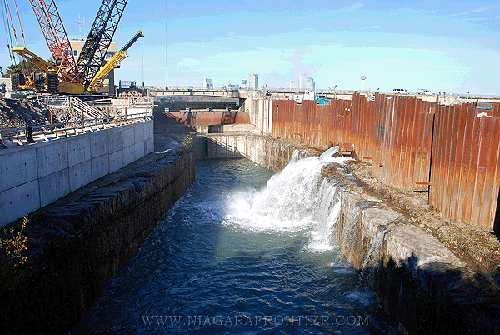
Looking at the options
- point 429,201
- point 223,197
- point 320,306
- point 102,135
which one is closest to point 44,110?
point 102,135

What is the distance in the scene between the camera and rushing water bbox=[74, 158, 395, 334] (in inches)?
450

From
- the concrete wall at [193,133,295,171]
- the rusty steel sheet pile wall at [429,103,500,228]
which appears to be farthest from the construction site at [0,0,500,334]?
the concrete wall at [193,133,295,171]

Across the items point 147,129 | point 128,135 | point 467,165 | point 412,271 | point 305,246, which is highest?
point 467,165

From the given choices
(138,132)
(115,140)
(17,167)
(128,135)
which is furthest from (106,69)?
(17,167)

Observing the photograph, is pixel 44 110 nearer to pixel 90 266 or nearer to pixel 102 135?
pixel 102 135

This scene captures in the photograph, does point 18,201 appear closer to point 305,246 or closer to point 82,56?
point 305,246

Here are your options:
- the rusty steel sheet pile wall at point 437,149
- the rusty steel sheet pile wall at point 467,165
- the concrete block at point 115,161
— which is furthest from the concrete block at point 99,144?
the rusty steel sheet pile wall at point 467,165

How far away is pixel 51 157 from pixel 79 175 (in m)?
2.50

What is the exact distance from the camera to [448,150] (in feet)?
38.5

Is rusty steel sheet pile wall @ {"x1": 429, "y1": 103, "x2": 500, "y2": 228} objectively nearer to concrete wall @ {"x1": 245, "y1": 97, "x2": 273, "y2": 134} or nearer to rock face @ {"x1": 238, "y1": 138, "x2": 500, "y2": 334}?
rock face @ {"x1": 238, "y1": 138, "x2": 500, "y2": 334}

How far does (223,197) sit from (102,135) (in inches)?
385

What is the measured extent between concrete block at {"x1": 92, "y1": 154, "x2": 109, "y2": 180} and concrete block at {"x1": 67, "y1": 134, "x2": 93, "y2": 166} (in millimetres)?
830

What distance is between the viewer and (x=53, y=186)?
14.3m

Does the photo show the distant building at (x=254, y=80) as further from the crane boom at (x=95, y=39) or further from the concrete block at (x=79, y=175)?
the concrete block at (x=79, y=175)
